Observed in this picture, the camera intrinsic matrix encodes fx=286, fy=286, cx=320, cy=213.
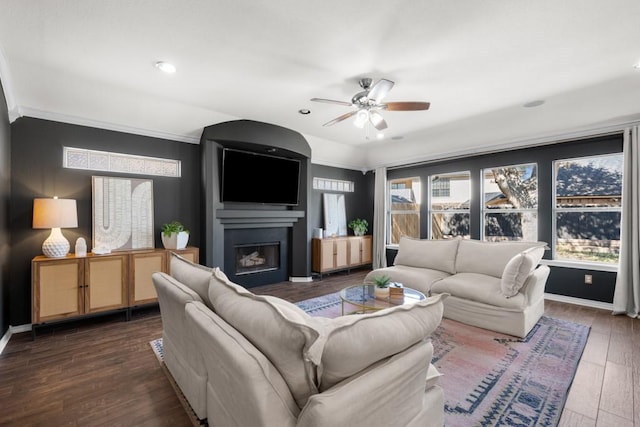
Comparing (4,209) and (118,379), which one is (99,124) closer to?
(4,209)

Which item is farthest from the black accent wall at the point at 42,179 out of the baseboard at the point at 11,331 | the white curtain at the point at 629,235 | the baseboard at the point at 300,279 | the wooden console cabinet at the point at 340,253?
the white curtain at the point at 629,235

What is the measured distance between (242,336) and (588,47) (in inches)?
134

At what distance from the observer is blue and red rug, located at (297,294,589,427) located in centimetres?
184

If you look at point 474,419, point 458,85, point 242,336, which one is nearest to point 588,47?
point 458,85

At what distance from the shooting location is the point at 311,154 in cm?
552

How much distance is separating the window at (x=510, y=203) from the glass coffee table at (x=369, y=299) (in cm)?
282

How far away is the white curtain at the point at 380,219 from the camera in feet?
21.2

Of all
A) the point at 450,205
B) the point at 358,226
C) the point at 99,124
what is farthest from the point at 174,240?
the point at 450,205

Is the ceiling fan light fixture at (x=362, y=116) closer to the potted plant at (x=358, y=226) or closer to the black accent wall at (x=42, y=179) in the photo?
the black accent wall at (x=42, y=179)

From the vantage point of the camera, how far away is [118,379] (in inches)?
88.1

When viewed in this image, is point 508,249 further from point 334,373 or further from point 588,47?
point 334,373

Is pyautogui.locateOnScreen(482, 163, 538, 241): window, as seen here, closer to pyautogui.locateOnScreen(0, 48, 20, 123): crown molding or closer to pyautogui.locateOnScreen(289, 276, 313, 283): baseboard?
pyautogui.locateOnScreen(289, 276, 313, 283): baseboard

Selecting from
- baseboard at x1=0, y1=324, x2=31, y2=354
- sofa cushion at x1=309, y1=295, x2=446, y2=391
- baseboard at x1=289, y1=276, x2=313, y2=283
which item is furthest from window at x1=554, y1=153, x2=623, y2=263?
baseboard at x1=0, y1=324, x2=31, y2=354

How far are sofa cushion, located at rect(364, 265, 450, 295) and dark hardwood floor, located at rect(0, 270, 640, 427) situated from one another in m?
1.52
